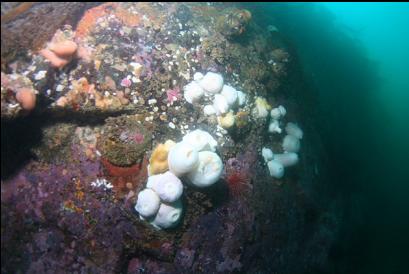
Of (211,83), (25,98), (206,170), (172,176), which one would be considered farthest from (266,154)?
(25,98)

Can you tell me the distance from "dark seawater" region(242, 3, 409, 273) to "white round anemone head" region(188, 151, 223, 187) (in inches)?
252

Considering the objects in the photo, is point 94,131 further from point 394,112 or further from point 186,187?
point 394,112

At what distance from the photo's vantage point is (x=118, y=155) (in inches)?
200

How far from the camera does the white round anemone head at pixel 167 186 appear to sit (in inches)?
193

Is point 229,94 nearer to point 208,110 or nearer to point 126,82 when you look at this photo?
point 208,110

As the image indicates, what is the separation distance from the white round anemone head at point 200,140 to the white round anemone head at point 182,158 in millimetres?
302

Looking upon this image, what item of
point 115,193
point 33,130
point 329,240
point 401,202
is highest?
point 33,130

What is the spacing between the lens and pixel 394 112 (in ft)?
76.8

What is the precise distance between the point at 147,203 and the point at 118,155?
0.89 metres

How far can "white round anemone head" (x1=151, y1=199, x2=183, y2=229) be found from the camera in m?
5.02

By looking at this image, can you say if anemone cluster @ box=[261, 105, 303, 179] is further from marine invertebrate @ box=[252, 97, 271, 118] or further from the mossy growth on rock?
the mossy growth on rock

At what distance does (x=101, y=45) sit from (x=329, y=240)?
307 inches

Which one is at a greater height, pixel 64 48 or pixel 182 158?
pixel 64 48

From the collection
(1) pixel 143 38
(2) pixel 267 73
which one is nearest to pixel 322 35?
(2) pixel 267 73
